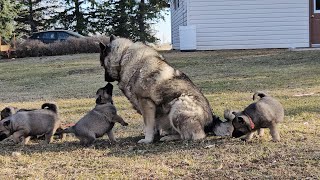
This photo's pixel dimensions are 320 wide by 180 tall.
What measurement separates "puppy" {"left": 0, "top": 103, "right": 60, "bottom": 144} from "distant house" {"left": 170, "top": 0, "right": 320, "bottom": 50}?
16.9m

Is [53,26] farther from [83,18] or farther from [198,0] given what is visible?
[198,0]

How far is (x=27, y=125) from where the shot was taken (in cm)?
599

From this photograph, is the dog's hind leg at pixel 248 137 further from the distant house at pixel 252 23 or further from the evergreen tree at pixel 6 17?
the evergreen tree at pixel 6 17

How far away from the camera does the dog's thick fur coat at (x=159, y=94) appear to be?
5891 mm

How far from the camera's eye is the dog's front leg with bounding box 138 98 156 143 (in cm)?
600

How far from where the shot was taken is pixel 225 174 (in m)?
4.35

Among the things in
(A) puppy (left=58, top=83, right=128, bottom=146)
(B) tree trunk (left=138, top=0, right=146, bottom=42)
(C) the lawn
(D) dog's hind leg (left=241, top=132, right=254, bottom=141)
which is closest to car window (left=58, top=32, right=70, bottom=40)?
(B) tree trunk (left=138, top=0, right=146, bottom=42)

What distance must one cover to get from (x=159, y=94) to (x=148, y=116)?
0.34 meters

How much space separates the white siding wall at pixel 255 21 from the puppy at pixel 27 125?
57.0ft

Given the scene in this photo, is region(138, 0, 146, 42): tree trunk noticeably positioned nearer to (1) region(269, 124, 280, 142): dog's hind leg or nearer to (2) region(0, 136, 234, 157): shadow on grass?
(2) region(0, 136, 234, 157): shadow on grass

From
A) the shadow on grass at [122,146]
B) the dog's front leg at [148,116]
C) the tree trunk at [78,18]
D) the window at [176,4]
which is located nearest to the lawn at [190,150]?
the shadow on grass at [122,146]

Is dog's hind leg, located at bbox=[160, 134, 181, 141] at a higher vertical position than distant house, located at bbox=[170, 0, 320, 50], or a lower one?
lower

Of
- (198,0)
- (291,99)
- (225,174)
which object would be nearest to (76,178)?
(225,174)

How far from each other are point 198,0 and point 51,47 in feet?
32.0
